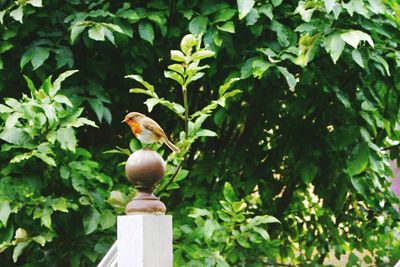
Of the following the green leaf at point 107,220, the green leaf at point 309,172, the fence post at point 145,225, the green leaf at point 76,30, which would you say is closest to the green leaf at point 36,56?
the green leaf at point 76,30

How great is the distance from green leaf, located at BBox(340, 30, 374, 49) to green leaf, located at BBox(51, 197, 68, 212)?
1.14m

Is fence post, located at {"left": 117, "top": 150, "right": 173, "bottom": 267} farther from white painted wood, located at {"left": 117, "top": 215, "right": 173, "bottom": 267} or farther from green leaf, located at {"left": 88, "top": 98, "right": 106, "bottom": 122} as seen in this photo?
green leaf, located at {"left": 88, "top": 98, "right": 106, "bottom": 122}

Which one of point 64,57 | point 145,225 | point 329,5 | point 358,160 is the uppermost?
point 329,5

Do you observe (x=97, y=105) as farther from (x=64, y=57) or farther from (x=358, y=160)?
(x=358, y=160)

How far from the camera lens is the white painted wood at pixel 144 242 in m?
1.82

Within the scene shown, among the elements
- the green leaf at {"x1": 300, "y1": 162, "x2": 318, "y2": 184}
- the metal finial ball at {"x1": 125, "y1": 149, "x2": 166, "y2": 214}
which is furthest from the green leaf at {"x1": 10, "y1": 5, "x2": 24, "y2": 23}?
the green leaf at {"x1": 300, "y1": 162, "x2": 318, "y2": 184}

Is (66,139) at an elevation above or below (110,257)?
below

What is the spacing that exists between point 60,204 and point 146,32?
2.40 feet

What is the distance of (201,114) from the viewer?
260 cm

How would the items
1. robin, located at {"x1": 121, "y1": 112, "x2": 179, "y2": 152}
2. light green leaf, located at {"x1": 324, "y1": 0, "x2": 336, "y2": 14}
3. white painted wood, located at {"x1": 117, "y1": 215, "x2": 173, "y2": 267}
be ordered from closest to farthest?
white painted wood, located at {"x1": 117, "y1": 215, "x2": 173, "y2": 267}
robin, located at {"x1": 121, "y1": 112, "x2": 179, "y2": 152}
light green leaf, located at {"x1": 324, "y1": 0, "x2": 336, "y2": 14}

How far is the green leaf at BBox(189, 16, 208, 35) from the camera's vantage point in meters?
2.87

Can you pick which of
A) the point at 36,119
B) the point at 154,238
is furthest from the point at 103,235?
the point at 154,238

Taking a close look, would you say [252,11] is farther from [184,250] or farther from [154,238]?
[154,238]

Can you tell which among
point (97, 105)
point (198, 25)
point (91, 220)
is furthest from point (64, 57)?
point (91, 220)
